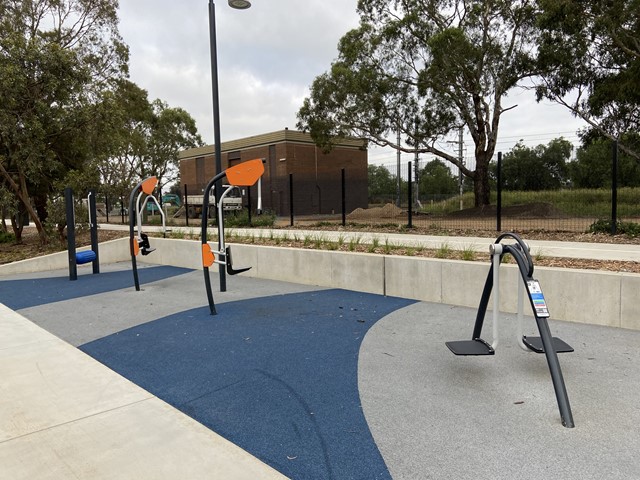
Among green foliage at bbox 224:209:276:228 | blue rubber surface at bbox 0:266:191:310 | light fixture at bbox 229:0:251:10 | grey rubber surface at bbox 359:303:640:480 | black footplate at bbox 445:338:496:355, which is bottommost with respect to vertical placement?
grey rubber surface at bbox 359:303:640:480

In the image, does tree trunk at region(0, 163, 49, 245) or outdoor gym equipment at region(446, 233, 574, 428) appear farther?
tree trunk at region(0, 163, 49, 245)

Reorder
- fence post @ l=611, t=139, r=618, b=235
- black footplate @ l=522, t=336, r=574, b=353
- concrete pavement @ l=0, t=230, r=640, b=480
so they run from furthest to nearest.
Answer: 1. fence post @ l=611, t=139, r=618, b=235
2. black footplate @ l=522, t=336, r=574, b=353
3. concrete pavement @ l=0, t=230, r=640, b=480

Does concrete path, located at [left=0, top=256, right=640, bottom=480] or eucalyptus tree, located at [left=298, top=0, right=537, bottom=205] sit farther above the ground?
eucalyptus tree, located at [left=298, top=0, right=537, bottom=205]

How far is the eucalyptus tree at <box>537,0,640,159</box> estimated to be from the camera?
17.6 meters

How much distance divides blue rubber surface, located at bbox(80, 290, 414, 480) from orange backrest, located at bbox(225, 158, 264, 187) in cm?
180

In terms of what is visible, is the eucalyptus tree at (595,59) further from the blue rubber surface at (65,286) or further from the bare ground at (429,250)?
the blue rubber surface at (65,286)

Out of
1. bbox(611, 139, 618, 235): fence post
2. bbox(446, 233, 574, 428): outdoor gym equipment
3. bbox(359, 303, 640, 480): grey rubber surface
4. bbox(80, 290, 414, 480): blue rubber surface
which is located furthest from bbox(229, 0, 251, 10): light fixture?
bbox(446, 233, 574, 428): outdoor gym equipment

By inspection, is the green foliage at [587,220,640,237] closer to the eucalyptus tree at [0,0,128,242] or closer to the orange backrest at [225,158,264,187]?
the orange backrest at [225,158,264,187]

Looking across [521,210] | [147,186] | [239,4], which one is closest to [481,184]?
[521,210]

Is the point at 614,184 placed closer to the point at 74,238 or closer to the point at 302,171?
the point at 74,238

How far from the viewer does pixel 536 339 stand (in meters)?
4.21

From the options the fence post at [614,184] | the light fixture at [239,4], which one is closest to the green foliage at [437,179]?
the fence post at [614,184]

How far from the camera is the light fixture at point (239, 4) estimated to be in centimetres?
1132

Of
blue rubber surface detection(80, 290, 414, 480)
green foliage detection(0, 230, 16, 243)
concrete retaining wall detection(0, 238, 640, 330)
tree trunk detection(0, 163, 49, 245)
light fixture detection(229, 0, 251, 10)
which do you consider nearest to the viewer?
blue rubber surface detection(80, 290, 414, 480)
